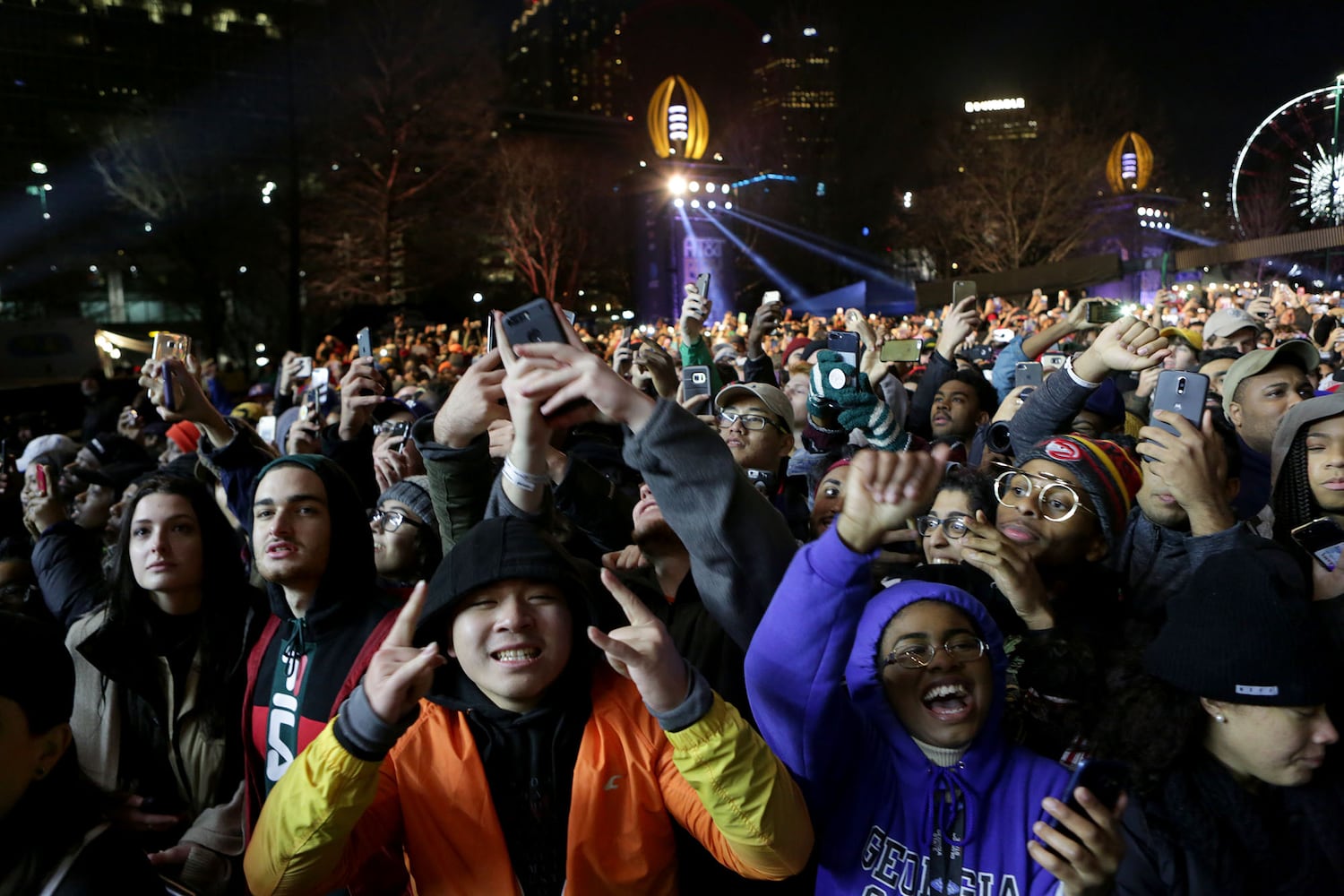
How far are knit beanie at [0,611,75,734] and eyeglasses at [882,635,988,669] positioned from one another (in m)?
1.73

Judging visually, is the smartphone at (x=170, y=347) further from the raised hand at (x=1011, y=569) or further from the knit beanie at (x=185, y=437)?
the raised hand at (x=1011, y=569)

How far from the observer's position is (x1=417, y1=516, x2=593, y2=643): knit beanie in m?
2.20

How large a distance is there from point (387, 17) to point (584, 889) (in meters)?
31.5

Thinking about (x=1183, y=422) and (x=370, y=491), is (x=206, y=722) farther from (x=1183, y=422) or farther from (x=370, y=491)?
(x=1183, y=422)

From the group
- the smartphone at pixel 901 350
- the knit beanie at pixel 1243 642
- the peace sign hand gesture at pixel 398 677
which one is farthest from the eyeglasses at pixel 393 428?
the knit beanie at pixel 1243 642

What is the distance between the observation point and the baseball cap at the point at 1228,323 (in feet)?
23.2

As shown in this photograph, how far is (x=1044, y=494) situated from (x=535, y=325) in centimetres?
182

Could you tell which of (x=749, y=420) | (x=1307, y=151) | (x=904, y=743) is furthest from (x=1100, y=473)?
(x=1307, y=151)

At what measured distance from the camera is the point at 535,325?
229 cm

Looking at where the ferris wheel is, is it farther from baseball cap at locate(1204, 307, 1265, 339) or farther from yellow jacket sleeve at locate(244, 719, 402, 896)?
yellow jacket sleeve at locate(244, 719, 402, 896)

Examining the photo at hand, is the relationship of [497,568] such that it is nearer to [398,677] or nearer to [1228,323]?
[398,677]

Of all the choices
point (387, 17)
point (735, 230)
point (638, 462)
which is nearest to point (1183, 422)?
point (638, 462)

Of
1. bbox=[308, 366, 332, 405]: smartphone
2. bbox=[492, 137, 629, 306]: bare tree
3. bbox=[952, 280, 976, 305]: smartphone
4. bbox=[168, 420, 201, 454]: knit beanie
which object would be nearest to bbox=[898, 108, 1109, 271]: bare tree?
bbox=[492, 137, 629, 306]: bare tree

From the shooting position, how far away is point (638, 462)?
7.02ft
